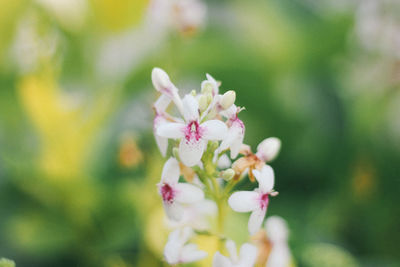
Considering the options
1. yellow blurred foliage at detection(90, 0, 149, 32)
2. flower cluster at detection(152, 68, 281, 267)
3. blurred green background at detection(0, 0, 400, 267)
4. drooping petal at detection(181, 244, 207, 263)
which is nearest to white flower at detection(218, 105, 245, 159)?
flower cluster at detection(152, 68, 281, 267)

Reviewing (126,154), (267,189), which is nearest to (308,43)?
(126,154)

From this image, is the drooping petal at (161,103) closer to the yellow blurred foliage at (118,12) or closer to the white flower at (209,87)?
the white flower at (209,87)

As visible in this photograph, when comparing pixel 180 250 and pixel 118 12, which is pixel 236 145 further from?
pixel 118 12

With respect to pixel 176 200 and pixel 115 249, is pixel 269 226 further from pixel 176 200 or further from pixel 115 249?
pixel 115 249

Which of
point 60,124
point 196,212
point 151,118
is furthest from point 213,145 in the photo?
point 60,124

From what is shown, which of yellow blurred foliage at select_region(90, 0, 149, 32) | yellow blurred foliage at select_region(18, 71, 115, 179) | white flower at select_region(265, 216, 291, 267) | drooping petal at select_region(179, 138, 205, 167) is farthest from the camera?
yellow blurred foliage at select_region(90, 0, 149, 32)

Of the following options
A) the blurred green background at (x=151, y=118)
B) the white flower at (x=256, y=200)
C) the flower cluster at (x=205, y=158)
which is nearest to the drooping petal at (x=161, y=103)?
the flower cluster at (x=205, y=158)

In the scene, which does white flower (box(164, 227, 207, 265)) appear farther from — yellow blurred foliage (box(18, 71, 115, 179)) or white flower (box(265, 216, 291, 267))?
yellow blurred foliage (box(18, 71, 115, 179))
